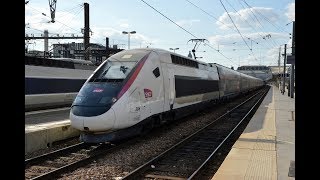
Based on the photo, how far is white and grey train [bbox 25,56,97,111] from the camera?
18719 mm

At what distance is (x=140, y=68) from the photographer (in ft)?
36.3

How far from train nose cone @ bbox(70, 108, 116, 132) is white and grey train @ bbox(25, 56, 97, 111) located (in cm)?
965

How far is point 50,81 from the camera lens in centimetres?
2066

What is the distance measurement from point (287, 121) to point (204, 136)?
194 inches

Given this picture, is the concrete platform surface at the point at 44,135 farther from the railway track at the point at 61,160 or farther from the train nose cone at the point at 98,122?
the train nose cone at the point at 98,122

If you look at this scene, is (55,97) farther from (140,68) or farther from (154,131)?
(140,68)

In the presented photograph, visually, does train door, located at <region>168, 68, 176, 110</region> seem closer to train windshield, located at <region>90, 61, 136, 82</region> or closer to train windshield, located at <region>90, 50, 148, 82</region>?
train windshield, located at <region>90, 50, 148, 82</region>

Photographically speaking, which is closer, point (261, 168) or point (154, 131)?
point (261, 168)

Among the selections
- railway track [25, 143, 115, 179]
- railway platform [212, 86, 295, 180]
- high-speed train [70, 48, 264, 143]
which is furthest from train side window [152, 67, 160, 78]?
railway platform [212, 86, 295, 180]

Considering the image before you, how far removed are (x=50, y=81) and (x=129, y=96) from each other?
11683 mm

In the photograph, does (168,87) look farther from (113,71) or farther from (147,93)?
(113,71)

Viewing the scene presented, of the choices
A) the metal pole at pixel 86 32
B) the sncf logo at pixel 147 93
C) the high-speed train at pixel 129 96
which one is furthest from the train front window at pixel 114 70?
the metal pole at pixel 86 32
